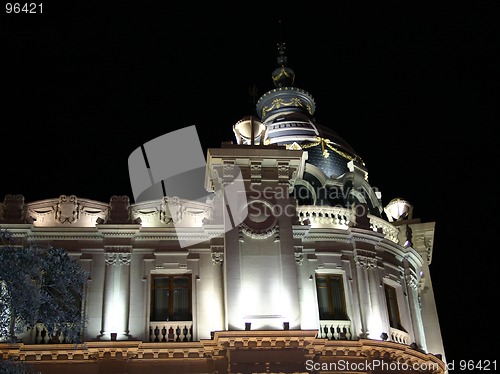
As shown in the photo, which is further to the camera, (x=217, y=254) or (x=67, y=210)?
(x=67, y=210)

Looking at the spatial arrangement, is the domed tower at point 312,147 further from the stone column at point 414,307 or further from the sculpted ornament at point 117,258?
the sculpted ornament at point 117,258

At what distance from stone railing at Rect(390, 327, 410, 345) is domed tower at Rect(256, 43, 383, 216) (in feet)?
17.4

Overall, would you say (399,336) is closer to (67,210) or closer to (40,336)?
(40,336)

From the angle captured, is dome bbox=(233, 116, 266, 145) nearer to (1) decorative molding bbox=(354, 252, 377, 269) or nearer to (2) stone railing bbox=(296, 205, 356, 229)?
(2) stone railing bbox=(296, 205, 356, 229)

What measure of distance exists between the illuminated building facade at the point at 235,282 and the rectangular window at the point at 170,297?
4cm

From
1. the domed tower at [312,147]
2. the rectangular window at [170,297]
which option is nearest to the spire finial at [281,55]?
the domed tower at [312,147]

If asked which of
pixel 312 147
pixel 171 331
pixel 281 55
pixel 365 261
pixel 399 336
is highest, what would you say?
pixel 281 55

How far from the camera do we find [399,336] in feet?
88.8

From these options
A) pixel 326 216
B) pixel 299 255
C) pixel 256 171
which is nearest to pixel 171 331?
pixel 299 255

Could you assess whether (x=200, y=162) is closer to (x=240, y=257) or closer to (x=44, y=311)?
(x=240, y=257)

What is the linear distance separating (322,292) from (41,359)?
1010cm

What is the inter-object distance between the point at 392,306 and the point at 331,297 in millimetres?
2959

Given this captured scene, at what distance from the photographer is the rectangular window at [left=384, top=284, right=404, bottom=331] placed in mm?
27500

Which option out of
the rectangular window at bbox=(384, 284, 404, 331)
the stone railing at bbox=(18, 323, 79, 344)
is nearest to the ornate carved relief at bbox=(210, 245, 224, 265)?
the stone railing at bbox=(18, 323, 79, 344)
